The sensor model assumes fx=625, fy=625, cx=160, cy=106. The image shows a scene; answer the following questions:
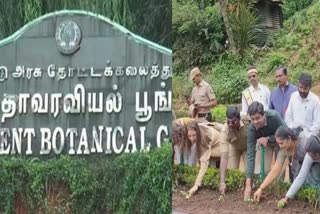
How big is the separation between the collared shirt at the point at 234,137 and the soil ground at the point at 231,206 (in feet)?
1.19

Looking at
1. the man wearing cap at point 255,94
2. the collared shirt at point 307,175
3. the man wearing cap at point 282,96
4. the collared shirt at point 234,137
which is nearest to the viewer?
the collared shirt at point 307,175

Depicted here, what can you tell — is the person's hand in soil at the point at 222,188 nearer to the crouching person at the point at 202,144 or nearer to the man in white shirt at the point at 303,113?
the crouching person at the point at 202,144

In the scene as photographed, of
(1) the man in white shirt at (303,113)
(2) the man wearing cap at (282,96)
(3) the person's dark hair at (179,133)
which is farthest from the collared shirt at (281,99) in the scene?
(3) the person's dark hair at (179,133)

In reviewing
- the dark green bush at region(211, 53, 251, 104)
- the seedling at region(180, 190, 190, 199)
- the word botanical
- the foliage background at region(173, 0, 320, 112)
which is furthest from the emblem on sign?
the dark green bush at region(211, 53, 251, 104)

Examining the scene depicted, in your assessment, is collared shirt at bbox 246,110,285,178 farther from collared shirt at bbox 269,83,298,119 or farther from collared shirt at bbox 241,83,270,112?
collared shirt at bbox 241,83,270,112

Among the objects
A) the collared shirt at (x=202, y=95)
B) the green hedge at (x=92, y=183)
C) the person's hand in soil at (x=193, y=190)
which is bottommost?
the person's hand in soil at (x=193, y=190)

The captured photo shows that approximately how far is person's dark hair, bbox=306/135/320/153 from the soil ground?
363 millimetres

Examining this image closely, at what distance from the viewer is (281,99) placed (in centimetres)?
428

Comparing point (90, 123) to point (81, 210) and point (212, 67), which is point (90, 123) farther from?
point (212, 67)

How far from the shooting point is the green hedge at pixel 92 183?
2447 mm

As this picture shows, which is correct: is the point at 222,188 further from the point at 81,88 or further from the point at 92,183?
the point at 81,88

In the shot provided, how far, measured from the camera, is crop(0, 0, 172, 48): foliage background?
242 cm

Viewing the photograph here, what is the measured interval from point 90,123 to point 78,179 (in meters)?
0.23

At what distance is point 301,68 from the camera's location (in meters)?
10.1
